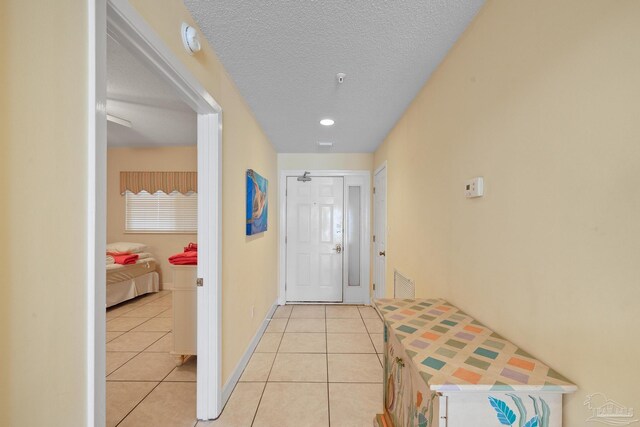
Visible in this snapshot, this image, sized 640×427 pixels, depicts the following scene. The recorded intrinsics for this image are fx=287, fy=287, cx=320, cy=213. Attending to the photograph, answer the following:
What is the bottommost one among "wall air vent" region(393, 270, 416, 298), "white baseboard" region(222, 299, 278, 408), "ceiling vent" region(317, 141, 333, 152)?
"white baseboard" region(222, 299, 278, 408)

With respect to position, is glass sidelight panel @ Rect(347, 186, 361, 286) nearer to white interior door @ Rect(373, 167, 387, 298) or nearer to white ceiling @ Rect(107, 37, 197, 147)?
white interior door @ Rect(373, 167, 387, 298)

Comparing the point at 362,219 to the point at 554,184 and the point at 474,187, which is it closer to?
the point at 474,187

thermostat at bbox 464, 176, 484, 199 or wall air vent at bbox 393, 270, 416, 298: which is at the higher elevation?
thermostat at bbox 464, 176, 484, 199

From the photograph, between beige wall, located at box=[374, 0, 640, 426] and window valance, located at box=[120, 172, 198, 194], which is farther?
window valance, located at box=[120, 172, 198, 194]

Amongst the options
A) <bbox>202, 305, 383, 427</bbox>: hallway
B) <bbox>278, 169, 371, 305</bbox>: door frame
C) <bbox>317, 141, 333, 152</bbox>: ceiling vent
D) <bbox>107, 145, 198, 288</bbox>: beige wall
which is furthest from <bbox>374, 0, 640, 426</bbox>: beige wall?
<bbox>107, 145, 198, 288</bbox>: beige wall

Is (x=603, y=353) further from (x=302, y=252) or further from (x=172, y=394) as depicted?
(x=302, y=252)

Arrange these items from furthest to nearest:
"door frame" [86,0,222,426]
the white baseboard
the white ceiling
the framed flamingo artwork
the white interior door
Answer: the white interior door → the framed flamingo artwork → the white ceiling → the white baseboard → "door frame" [86,0,222,426]

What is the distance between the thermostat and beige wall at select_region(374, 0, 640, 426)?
0.14 ft

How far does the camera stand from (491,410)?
88 centimetres

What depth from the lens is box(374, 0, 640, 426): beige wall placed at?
744mm

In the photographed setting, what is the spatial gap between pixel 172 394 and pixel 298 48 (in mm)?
2544

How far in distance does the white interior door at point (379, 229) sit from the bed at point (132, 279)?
3738 mm

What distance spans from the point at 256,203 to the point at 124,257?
2922 millimetres

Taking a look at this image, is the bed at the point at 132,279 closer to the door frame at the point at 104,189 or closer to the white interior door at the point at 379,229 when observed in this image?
the door frame at the point at 104,189
